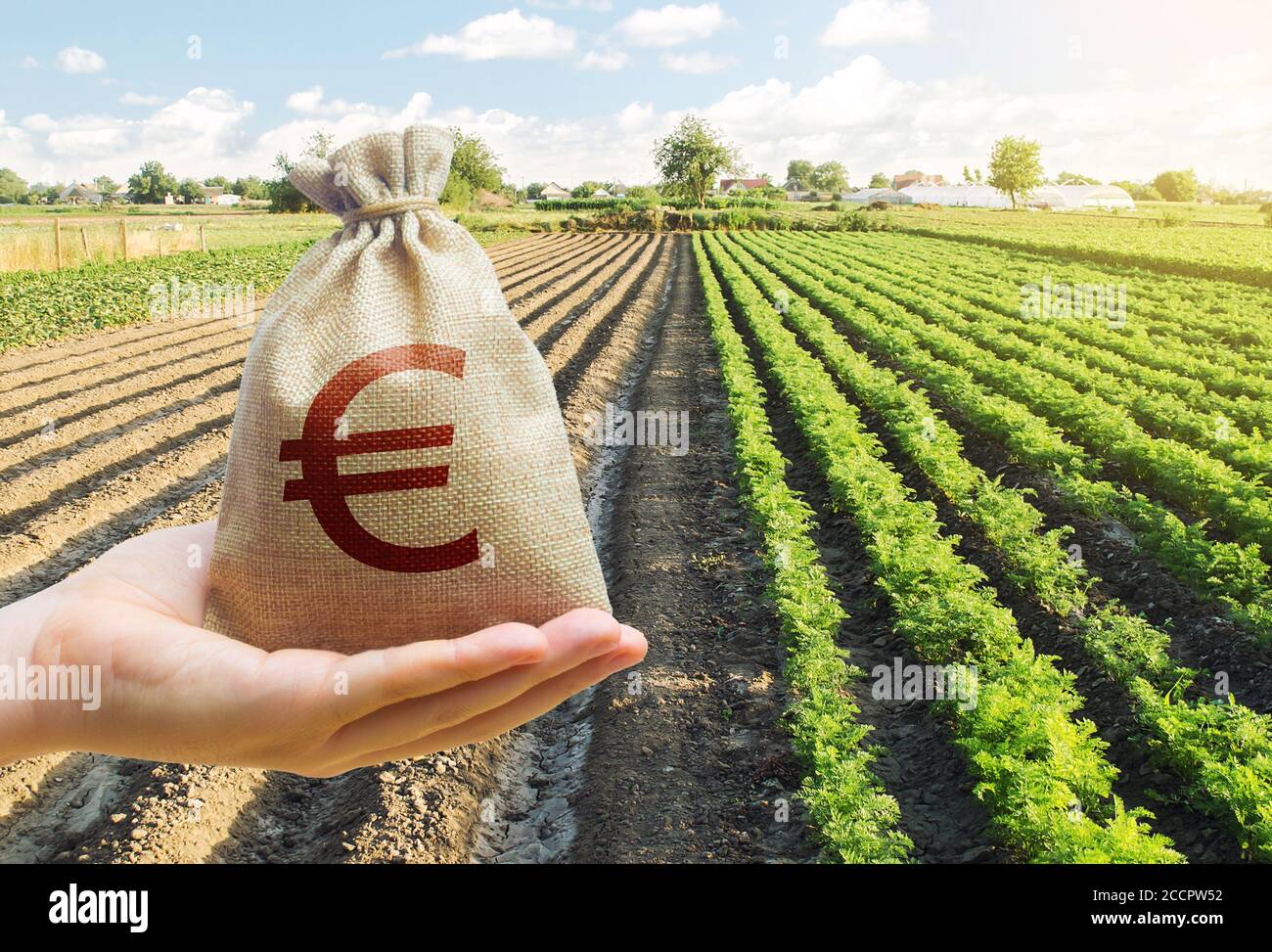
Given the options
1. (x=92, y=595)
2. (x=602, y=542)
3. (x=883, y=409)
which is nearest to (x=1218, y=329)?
(x=883, y=409)

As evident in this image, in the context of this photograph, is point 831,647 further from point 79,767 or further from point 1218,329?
point 1218,329

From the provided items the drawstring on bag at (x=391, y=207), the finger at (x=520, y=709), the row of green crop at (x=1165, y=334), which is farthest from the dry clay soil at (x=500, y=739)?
the row of green crop at (x=1165, y=334)

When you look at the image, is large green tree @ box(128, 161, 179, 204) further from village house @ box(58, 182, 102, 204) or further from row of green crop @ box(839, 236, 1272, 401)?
row of green crop @ box(839, 236, 1272, 401)

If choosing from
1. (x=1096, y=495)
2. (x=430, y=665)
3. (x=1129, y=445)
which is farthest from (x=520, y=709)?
(x=1129, y=445)

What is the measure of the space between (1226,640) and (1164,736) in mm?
1743

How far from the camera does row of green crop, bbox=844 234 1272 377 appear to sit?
15578 millimetres

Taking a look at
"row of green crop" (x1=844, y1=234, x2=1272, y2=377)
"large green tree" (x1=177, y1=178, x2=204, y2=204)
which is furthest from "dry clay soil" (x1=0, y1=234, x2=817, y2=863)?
"large green tree" (x1=177, y1=178, x2=204, y2=204)

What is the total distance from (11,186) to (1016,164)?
266 ft

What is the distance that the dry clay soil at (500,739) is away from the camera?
4648mm

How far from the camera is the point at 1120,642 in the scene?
6008mm

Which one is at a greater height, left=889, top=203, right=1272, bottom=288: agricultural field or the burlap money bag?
left=889, top=203, right=1272, bottom=288: agricultural field

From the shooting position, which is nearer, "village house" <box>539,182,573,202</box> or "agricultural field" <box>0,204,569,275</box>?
"agricultural field" <box>0,204,569,275</box>

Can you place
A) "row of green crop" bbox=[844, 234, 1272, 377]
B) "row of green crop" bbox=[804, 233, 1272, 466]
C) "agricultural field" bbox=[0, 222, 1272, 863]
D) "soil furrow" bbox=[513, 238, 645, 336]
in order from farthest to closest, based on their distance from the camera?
"soil furrow" bbox=[513, 238, 645, 336] → "row of green crop" bbox=[844, 234, 1272, 377] → "row of green crop" bbox=[804, 233, 1272, 466] → "agricultural field" bbox=[0, 222, 1272, 863]

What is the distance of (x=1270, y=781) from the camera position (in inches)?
175
